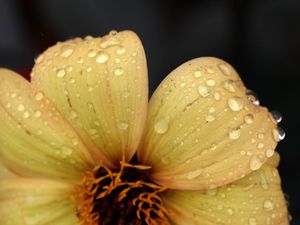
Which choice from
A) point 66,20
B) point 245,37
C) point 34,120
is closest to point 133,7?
point 66,20

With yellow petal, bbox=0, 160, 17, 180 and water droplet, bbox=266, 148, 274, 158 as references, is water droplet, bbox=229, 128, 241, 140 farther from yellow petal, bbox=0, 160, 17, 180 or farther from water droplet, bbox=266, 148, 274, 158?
yellow petal, bbox=0, 160, 17, 180

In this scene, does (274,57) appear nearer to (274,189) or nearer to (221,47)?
(221,47)

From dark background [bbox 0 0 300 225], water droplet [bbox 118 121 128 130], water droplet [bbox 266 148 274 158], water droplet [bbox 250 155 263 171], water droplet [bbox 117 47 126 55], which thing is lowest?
dark background [bbox 0 0 300 225]

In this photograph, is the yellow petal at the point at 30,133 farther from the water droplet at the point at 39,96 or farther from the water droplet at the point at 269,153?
the water droplet at the point at 269,153

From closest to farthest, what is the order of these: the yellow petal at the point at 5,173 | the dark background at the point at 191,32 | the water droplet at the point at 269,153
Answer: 1. the water droplet at the point at 269,153
2. the yellow petal at the point at 5,173
3. the dark background at the point at 191,32

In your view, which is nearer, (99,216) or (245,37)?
(99,216)

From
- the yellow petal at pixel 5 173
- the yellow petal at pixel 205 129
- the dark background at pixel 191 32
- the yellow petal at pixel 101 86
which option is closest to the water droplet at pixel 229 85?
the yellow petal at pixel 205 129

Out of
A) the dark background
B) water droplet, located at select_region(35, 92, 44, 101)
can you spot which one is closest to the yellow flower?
water droplet, located at select_region(35, 92, 44, 101)
